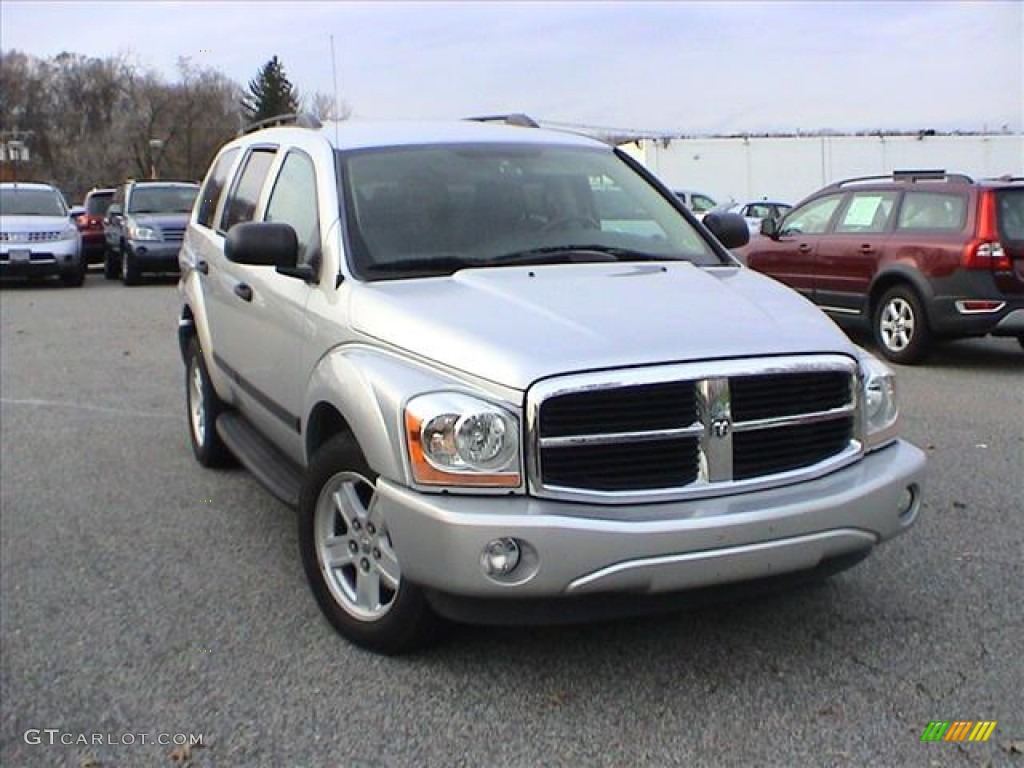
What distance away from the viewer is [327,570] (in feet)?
12.7

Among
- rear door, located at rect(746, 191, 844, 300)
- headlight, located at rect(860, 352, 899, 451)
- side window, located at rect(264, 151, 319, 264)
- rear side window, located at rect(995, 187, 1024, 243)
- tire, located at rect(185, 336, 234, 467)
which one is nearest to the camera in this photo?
headlight, located at rect(860, 352, 899, 451)

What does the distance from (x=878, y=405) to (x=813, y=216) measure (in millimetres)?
8037

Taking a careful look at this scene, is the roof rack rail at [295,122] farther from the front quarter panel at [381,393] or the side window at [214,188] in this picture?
the front quarter panel at [381,393]

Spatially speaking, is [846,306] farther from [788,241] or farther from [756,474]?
[756,474]

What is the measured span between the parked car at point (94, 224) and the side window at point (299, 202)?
19.0 meters

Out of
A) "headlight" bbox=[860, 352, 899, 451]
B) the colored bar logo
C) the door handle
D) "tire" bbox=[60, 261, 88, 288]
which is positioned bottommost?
the colored bar logo

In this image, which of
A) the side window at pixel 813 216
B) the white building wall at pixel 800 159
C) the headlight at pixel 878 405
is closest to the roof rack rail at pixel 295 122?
the headlight at pixel 878 405

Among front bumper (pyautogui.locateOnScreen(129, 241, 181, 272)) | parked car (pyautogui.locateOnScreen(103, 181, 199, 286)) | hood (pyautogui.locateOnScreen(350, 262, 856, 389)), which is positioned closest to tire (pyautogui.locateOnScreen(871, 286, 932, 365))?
hood (pyautogui.locateOnScreen(350, 262, 856, 389))

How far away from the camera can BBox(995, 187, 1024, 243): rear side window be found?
9.08m

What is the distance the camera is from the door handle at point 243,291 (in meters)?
4.98

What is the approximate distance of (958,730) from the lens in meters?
3.16

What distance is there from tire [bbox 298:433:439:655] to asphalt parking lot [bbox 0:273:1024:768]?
12 cm

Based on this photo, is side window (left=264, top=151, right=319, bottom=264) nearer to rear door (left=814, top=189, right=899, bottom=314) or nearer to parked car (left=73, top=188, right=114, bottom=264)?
rear door (left=814, top=189, right=899, bottom=314)

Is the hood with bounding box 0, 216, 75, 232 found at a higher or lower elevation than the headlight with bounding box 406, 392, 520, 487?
higher
